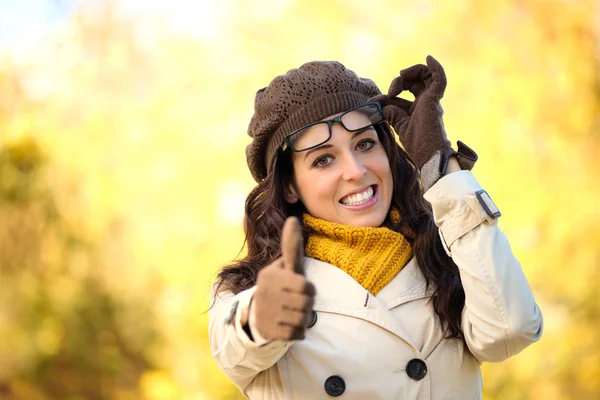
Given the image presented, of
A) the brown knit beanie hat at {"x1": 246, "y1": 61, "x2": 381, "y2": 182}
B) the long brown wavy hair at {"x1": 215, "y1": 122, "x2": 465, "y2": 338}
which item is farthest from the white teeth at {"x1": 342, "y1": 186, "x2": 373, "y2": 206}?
the brown knit beanie hat at {"x1": 246, "y1": 61, "x2": 381, "y2": 182}

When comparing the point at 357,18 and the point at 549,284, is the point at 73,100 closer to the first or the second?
the point at 357,18

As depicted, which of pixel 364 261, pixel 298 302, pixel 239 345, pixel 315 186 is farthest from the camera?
pixel 315 186

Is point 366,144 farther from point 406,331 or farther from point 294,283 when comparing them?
point 294,283

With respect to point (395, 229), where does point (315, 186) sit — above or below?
above

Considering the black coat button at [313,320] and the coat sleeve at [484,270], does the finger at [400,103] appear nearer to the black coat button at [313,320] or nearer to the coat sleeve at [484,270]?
the coat sleeve at [484,270]

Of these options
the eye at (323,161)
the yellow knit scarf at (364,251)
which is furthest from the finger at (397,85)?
the yellow knit scarf at (364,251)

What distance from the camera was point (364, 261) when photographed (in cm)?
183

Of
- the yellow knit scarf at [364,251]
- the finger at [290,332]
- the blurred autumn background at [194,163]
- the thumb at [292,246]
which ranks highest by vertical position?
the blurred autumn background at [194,163]

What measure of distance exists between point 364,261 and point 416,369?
0.28 meters

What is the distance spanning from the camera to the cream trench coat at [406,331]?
1.61m

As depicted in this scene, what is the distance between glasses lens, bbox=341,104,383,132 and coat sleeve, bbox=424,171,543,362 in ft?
1.06

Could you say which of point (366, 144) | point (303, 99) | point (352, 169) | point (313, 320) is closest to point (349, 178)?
point (352, 169)

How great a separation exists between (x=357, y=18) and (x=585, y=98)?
150 cm

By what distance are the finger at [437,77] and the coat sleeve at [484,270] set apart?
21 centimetres
